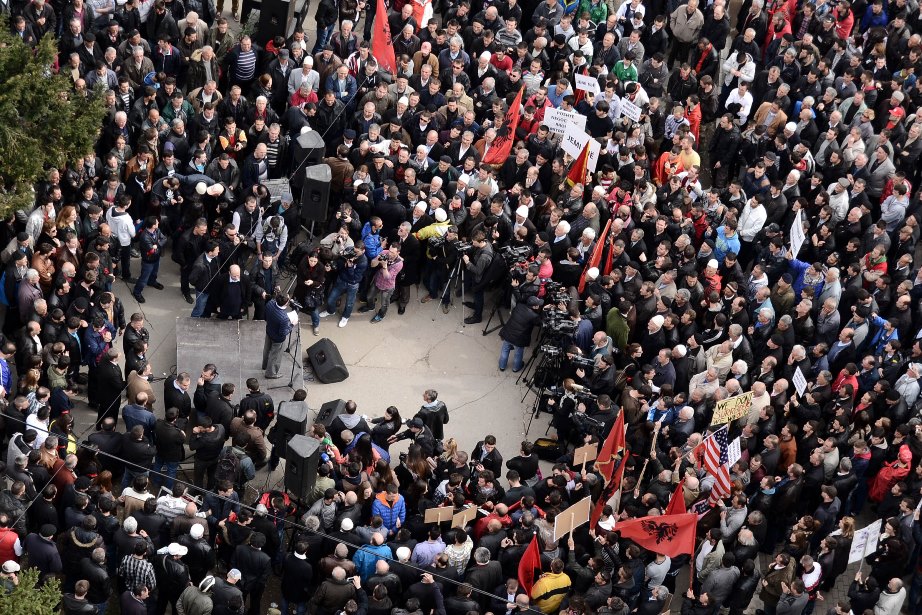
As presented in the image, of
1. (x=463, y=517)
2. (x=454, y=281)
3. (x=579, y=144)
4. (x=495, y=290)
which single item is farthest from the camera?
(x=579, y=144)

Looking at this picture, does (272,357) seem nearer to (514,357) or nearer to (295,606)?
(514,357)

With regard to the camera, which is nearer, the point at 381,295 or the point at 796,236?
the point at 796,236

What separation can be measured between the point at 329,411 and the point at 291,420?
113cm

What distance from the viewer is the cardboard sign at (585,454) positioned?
17.8 metres

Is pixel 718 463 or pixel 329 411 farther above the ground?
pixel 718 463

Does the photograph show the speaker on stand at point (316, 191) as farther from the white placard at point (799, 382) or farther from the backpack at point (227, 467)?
the white placard at point (799, 382)

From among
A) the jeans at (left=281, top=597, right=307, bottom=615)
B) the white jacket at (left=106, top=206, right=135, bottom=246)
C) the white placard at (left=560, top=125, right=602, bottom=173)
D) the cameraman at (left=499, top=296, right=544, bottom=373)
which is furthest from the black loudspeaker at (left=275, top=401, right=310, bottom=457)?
the white placard at (left=560, top=125, right=602, bottom=173)

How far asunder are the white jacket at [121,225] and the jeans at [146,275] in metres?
0.56

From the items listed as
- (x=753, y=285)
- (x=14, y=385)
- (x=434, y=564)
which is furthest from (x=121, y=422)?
(x=753, y=285)

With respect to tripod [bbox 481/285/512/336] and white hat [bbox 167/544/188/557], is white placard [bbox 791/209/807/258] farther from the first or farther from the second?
white hat [bbox 167/544/188/557]

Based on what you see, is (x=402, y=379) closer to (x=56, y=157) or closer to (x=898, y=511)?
(x=56, y=157)

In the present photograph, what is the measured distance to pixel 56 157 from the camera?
18984mm

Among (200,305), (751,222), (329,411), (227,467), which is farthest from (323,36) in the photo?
(227,467)

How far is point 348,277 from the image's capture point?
20.7 metres
